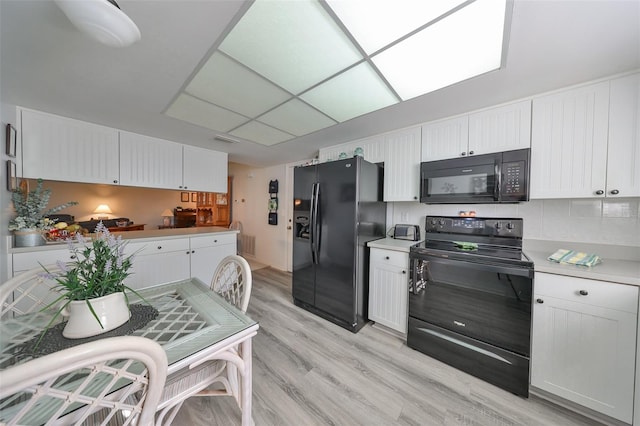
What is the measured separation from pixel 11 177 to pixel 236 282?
2.35 metres

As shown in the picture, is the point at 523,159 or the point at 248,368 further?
the point at 523,159

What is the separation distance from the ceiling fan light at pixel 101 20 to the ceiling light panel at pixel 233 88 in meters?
0.45

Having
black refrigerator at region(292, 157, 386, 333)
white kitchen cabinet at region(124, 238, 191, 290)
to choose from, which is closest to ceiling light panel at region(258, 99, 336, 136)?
black refrigerator at region(292, 157, 386, 333)

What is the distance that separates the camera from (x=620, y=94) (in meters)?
1.39

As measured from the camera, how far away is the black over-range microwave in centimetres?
169

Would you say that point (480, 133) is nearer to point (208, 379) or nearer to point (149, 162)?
point (208, 379)

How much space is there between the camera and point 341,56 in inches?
50.5

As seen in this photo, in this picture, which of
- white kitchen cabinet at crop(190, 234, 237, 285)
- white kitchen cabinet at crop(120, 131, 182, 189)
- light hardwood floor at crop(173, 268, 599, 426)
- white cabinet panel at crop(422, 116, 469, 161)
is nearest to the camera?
light hardwood floor at crop(173, 268, 599, 426)

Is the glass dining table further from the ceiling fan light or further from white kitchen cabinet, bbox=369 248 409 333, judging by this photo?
white kitchen cabinet, bbox=369 248 409 333

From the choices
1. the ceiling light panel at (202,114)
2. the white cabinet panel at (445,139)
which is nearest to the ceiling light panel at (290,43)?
the ceiling light panel at (202,114)

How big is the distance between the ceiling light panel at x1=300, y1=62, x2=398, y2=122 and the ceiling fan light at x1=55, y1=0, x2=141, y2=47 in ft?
3.54

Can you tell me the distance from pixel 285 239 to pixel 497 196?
10.9ft

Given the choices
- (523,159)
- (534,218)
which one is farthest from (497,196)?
(534,218)

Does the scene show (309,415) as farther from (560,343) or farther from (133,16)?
(133,16)
